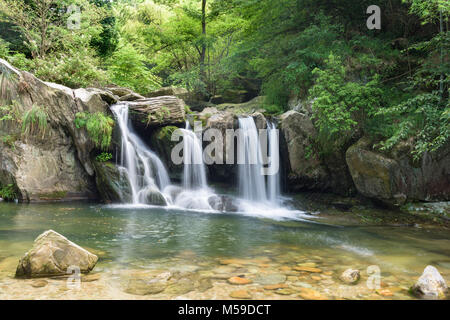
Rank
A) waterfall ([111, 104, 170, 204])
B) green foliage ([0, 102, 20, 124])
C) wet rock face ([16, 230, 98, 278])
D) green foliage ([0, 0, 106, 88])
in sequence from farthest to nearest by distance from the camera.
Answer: green foliage ([0, 0, 106, 88]) → waterfall ([111, 104, 170, 204]) → green foliage ([0, 102, 20, 124]) → wet rock face ([16, 230, 98, 278])

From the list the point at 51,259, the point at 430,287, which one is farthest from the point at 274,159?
the point at 51,259

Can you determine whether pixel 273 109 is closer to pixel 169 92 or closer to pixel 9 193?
pixel 169 92

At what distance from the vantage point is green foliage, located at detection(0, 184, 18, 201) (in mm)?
10430

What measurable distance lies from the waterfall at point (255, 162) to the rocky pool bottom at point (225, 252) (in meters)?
2.33

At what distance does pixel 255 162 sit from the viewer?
11.8 metres

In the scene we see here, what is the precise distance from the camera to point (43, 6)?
14227 mm

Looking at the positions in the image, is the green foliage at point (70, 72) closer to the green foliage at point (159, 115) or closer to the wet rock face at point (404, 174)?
the green foliage at point (159, 115)

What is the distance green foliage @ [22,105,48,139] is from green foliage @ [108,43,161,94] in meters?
6.85

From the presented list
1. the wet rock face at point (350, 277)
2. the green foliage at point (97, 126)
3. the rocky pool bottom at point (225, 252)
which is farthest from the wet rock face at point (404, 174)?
the green foliage at point (97, 126)

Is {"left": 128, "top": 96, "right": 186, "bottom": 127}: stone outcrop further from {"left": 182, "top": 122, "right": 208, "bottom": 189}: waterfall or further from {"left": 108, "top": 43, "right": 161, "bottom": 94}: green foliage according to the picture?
{"left": 108, "top": 43, "right": 161, "bottom": 94}: green foliage

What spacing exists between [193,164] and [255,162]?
2355 millimetres

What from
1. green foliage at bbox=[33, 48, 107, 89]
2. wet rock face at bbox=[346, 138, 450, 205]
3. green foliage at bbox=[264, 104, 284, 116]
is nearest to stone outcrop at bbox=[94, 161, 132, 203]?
green foliage at bbox=[33, 48, 107, 89]
